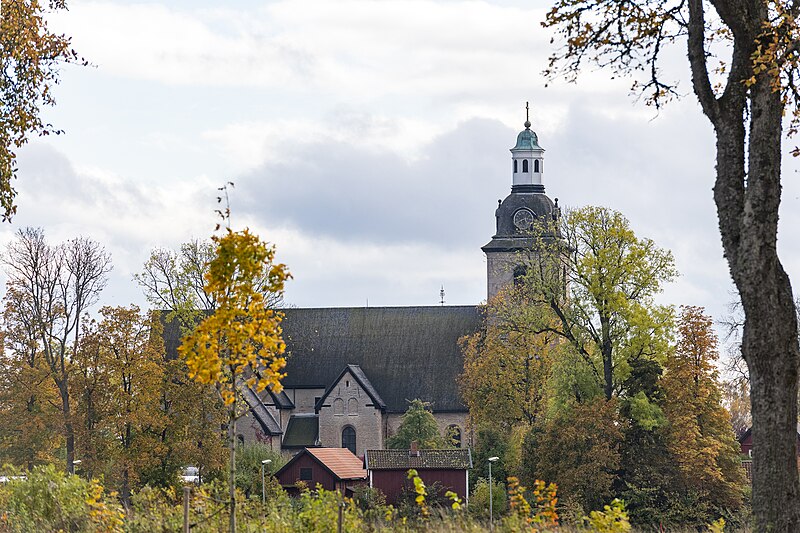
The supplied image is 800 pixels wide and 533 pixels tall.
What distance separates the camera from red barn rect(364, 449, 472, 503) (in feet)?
177

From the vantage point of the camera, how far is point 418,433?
219ft

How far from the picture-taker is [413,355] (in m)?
77.1

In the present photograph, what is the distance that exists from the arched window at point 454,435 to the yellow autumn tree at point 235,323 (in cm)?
5647

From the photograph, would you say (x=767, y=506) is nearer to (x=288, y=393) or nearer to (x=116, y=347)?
(x=116, y=347)

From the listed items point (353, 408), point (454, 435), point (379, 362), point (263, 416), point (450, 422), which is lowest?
point (454, 435)

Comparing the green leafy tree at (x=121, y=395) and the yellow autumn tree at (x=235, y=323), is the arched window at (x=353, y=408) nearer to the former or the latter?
the green leafy tree at (x=121, y=395)

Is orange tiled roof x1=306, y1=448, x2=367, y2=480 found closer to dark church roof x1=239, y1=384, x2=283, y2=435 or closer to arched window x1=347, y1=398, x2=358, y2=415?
dark church roof x1=239, y1=384, x2=283, y2=435

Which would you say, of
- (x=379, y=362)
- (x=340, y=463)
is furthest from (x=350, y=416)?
(x=340, y=463)

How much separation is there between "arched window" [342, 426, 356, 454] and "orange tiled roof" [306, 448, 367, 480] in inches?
379

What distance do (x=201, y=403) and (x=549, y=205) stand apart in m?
33.0

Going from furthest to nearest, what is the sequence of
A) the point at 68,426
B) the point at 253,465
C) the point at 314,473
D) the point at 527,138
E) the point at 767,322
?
the point at 527,138 → the point at 253,465 → the point at 314,473 → the point at 68,426 → the point at 767,322

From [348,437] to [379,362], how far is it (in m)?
A: 5.61


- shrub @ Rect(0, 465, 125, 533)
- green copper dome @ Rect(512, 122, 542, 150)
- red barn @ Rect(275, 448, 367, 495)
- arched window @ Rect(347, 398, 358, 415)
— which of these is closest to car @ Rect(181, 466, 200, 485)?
red barn @ Rect(275, 448, 367, 495)

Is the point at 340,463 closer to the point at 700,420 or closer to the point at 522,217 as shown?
the point at 522,217
